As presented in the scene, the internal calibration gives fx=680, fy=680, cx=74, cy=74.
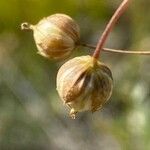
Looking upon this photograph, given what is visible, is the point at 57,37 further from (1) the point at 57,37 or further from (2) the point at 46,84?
(2) the point at 46,84

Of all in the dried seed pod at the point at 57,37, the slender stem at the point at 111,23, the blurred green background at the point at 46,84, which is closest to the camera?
the slender stem at the point at 111,23

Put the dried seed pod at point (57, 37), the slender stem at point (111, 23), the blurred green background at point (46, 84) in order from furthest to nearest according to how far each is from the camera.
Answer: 1. the blurred green background at point (46, 84)
2. the dried seed pod at point (57, 37)
3. the slender stem at point (111, 23)

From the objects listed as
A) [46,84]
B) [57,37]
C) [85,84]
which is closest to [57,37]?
[57,37]

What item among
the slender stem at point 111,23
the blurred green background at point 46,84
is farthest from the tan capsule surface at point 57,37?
the blurred green background at point 46,84

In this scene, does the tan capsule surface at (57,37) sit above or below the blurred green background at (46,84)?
above

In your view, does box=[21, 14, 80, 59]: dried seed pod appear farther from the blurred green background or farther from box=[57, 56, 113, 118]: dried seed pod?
the blurred green background

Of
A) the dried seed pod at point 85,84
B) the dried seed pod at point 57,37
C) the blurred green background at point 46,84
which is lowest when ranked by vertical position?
the blurred green background at point 46,84

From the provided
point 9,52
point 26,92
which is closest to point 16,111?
point 26,92

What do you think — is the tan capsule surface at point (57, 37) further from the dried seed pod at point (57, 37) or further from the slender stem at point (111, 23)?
the slender stem at point (111, 23)
